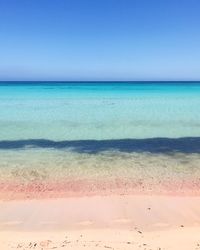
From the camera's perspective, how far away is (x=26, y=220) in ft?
19.7

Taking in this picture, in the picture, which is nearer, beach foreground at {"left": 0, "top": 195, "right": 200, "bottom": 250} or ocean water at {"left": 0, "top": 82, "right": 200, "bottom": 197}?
beach foreground at {"left": 0, "top": 195, "right": 200, "bottom": 250}

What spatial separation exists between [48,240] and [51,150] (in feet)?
20.7

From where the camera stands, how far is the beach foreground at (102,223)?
5.03m

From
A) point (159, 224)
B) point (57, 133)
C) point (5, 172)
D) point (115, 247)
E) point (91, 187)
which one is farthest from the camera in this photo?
point (57, 133)

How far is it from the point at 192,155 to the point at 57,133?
5.59m

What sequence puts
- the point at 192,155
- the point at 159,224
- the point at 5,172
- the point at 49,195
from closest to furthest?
1. the point at 159,224
2. the point at 49,195
3. the point at 5,172
4. the point at 192,155

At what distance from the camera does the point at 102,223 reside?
19.1ft

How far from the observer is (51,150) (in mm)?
11328

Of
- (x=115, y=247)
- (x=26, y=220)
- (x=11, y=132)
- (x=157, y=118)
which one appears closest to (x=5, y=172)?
(x=26, y=220)

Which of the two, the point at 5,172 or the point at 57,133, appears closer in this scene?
the point at 5,172

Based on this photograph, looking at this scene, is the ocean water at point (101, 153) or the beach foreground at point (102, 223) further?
the ocean water at point (101, 153)

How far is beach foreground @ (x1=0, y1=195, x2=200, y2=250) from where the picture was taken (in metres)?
5.03

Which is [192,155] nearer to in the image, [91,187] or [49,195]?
[91,187]

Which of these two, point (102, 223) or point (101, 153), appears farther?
point (101, 153)
